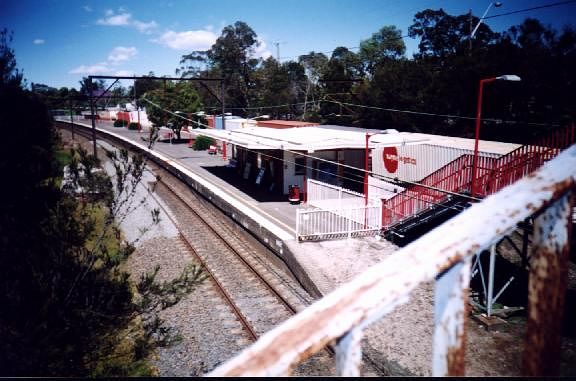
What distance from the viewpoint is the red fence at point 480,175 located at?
10.7 metres

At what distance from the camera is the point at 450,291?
0.98m

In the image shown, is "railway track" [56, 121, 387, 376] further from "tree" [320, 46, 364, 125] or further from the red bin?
"tree" [320, 46, 364, 125]

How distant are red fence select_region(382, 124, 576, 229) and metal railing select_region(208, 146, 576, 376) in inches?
349

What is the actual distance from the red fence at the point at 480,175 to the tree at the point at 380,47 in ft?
191

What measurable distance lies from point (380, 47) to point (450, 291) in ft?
259

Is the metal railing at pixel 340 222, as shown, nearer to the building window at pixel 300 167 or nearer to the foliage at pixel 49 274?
the building window at pixel 300 167

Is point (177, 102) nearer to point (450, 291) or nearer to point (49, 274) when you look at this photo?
point (49, 274)

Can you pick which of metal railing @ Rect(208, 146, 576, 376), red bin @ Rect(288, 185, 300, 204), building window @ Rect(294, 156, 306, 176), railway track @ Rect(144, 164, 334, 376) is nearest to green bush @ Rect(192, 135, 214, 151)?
building window @ Rect(294, 156, 306, 176)

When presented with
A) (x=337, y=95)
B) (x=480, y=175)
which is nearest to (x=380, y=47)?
(x=337, y=95)

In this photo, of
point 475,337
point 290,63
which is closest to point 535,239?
point 475,337

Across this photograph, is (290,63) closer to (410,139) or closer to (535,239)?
(410,139)

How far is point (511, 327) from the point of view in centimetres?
984

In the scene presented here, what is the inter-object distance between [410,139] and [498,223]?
69.7ft

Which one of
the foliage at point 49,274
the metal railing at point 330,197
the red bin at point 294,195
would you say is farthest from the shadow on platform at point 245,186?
the foliage at point 49,274
